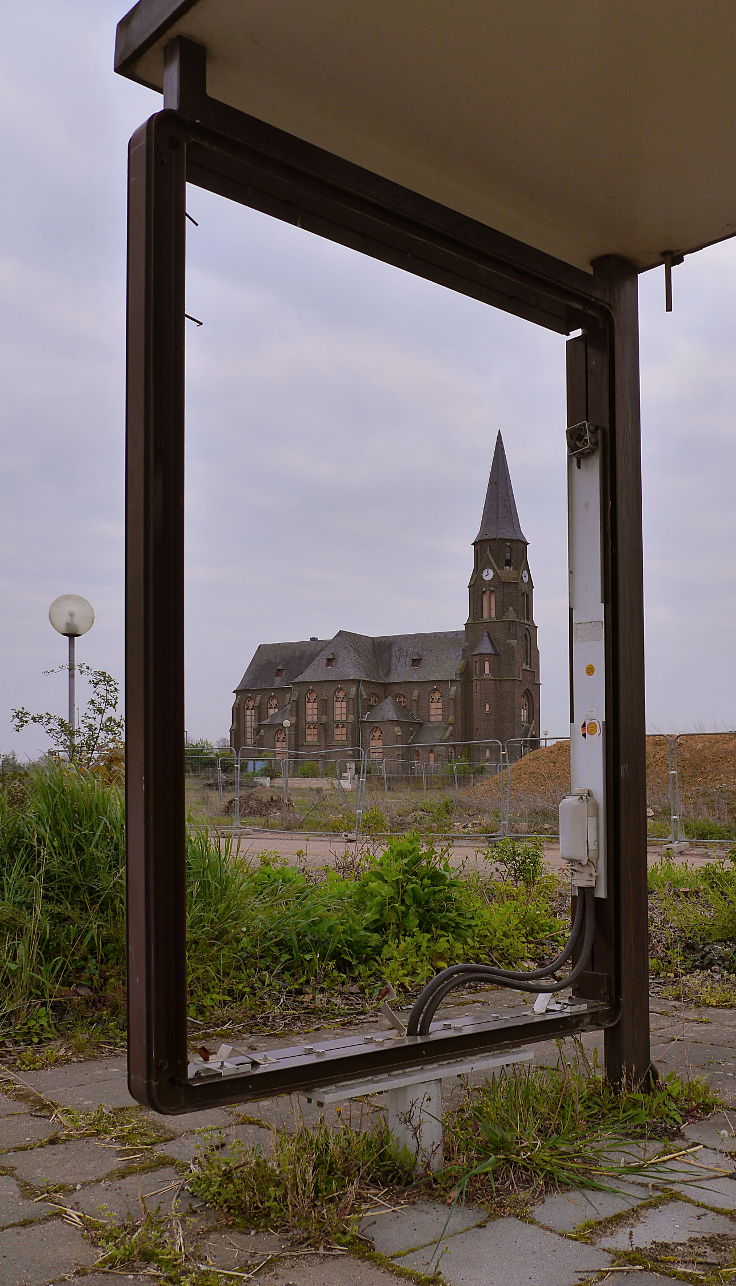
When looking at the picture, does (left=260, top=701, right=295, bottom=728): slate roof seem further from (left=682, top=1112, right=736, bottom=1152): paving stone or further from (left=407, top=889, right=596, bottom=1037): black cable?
(left=682, top=1112, right=736, bottom=1152): paving stone

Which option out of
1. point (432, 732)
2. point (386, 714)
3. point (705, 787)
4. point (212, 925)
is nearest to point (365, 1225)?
point (212, 925)

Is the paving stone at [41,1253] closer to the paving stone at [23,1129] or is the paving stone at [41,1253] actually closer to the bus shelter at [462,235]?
the bus shelter at [462,235]

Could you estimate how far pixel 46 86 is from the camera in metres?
5.46

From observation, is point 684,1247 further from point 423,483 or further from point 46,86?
point 423,483

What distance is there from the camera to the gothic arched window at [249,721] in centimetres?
8744

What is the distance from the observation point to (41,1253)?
2.33 metres

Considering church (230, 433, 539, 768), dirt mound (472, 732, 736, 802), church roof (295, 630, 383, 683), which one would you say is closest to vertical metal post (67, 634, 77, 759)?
dirt mound (472, 732, 736, 802)

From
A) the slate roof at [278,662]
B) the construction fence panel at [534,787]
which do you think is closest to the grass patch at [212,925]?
the construction fence panel at [534,787]

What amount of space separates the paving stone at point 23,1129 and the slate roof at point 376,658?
3022 inches

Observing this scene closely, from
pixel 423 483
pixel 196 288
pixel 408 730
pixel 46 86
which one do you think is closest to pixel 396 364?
pixel 423 483

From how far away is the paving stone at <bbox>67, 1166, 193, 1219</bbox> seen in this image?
257cm

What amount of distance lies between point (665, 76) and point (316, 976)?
411 centimetres

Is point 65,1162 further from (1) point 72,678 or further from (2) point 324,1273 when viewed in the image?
(1) point 72,678

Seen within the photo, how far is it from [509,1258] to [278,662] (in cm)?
8571
